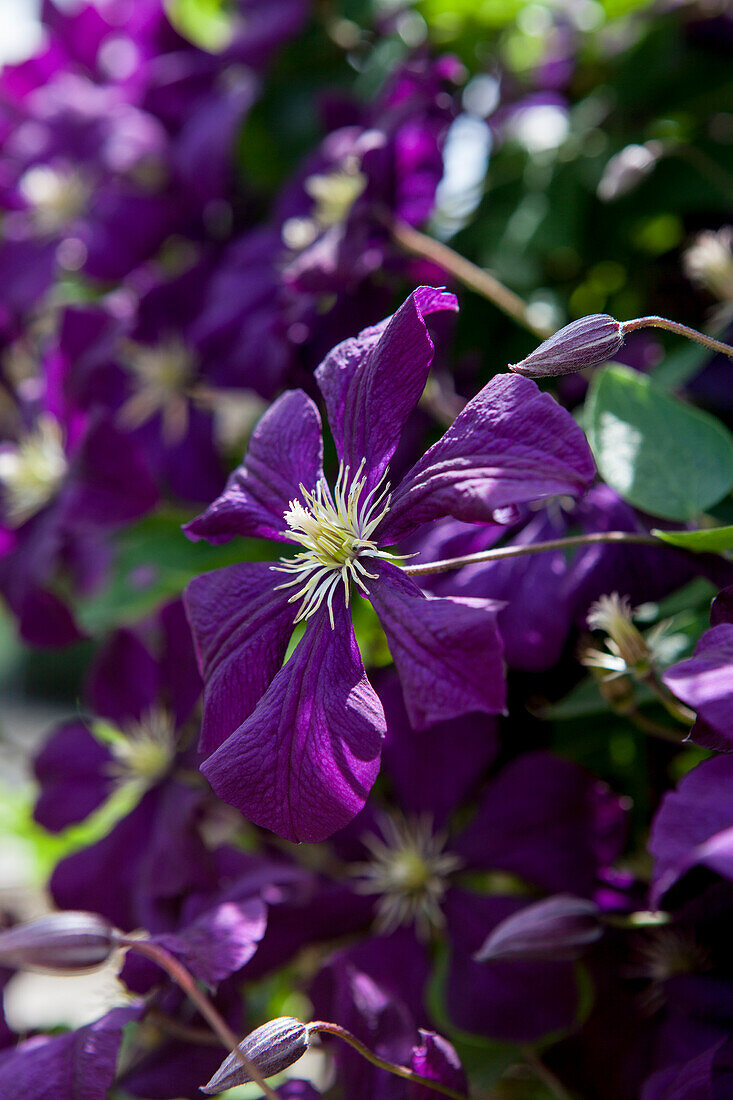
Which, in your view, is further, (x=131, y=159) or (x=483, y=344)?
(x=131, y=159)

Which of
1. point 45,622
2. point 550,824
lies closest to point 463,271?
point 550,824

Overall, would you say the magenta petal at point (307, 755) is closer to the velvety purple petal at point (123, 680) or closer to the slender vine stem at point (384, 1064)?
the slender vine stem at point (384, 1064)

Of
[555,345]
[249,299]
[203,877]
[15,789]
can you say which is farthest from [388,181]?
[15,789]

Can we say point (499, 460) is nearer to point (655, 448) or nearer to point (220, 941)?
point (655, 448)

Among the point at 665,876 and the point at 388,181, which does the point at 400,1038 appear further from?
the point at 388,181

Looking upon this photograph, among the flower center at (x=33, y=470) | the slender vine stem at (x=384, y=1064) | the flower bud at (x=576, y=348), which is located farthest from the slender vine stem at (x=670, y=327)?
the flower center at (x=33, y=470)

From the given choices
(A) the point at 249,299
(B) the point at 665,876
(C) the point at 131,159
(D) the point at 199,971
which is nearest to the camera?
(B) the point at 665,876
